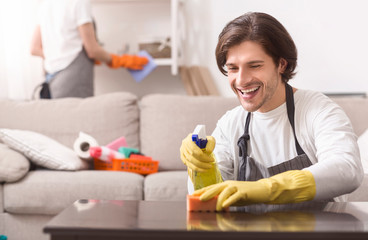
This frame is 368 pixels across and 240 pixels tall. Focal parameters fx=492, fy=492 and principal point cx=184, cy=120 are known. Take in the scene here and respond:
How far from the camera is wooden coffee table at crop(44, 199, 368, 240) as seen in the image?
75cm

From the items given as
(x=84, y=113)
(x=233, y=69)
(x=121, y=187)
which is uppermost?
(x=233, y=69)

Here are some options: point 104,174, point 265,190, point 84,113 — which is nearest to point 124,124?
point 84,113

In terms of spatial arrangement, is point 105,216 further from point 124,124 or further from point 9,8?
point 9,8

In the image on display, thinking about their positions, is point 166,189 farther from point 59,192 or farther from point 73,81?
point 73,81

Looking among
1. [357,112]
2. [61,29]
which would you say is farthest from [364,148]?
[61,29]

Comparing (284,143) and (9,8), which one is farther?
(9,8)

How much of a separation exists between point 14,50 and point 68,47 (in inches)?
20.3

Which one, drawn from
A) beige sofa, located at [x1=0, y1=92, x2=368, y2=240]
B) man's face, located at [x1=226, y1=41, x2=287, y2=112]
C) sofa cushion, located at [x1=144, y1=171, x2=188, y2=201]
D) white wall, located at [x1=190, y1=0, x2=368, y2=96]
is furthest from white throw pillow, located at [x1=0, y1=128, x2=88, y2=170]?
white wall, located at [x1=190, y1=0, x2=368, y2=96]

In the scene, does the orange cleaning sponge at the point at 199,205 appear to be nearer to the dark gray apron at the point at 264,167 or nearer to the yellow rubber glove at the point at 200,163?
the yellow rubber glove at the point at 200,163

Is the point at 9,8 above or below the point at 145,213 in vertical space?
above

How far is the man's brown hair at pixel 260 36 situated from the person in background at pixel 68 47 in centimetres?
168

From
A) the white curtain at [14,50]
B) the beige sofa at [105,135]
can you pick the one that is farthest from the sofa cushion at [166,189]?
the white curtain at [14,50]

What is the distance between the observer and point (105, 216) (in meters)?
0.87

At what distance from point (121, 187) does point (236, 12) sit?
68.7 inches
